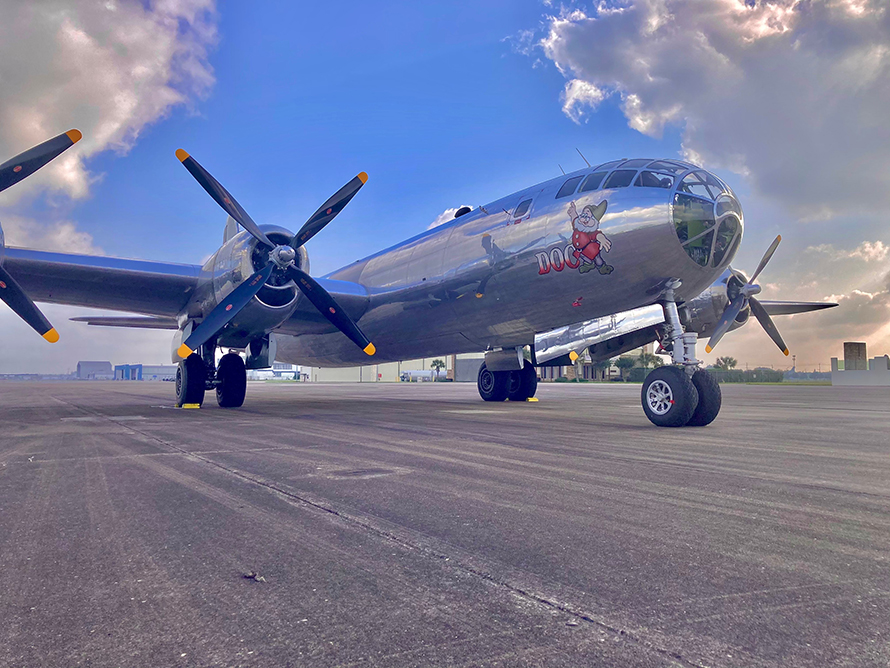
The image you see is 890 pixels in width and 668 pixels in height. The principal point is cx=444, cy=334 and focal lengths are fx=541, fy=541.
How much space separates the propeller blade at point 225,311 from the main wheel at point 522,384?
9.29 m

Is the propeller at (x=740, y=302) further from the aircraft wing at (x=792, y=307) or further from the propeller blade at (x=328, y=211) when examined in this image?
the propeller blade at (x=328, y=211)

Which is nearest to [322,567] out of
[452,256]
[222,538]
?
[222,538]

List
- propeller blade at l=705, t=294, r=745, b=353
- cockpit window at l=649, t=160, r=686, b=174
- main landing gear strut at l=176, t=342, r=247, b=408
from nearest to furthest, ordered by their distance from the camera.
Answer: cockpit window at l=649, t=160, r=686, b=174 → propeller blade at l=705, t=294, r=745, b=353 → main landing gear strut at l=176, t=342, r=247, b=408

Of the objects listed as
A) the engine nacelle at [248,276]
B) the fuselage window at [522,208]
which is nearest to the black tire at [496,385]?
the fuselage window at [522,208]

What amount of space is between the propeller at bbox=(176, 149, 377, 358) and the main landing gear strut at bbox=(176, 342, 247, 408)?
216 centimetres

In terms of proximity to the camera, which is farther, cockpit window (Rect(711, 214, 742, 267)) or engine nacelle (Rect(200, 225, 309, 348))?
engine nacelle (Rect(200, 225, 309, 348))

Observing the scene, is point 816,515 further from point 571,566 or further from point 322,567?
point 322,567

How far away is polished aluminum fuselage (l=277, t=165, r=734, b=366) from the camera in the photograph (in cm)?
1008

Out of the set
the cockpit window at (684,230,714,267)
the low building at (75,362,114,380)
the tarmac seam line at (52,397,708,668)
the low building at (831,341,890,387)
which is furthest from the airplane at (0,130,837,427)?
the low building at (75,362,114,380)

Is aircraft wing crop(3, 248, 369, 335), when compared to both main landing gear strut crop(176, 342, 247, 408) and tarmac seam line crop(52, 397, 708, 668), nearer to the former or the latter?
main landing gear strut crop(176, 342, 247, 408)

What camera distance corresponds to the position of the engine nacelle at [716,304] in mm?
16062

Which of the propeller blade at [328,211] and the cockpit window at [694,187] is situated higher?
the propeller blade at [328,211]

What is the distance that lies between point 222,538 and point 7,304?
12502 mm

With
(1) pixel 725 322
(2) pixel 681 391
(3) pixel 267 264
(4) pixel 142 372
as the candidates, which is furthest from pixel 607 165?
(4) pixel 142 372
